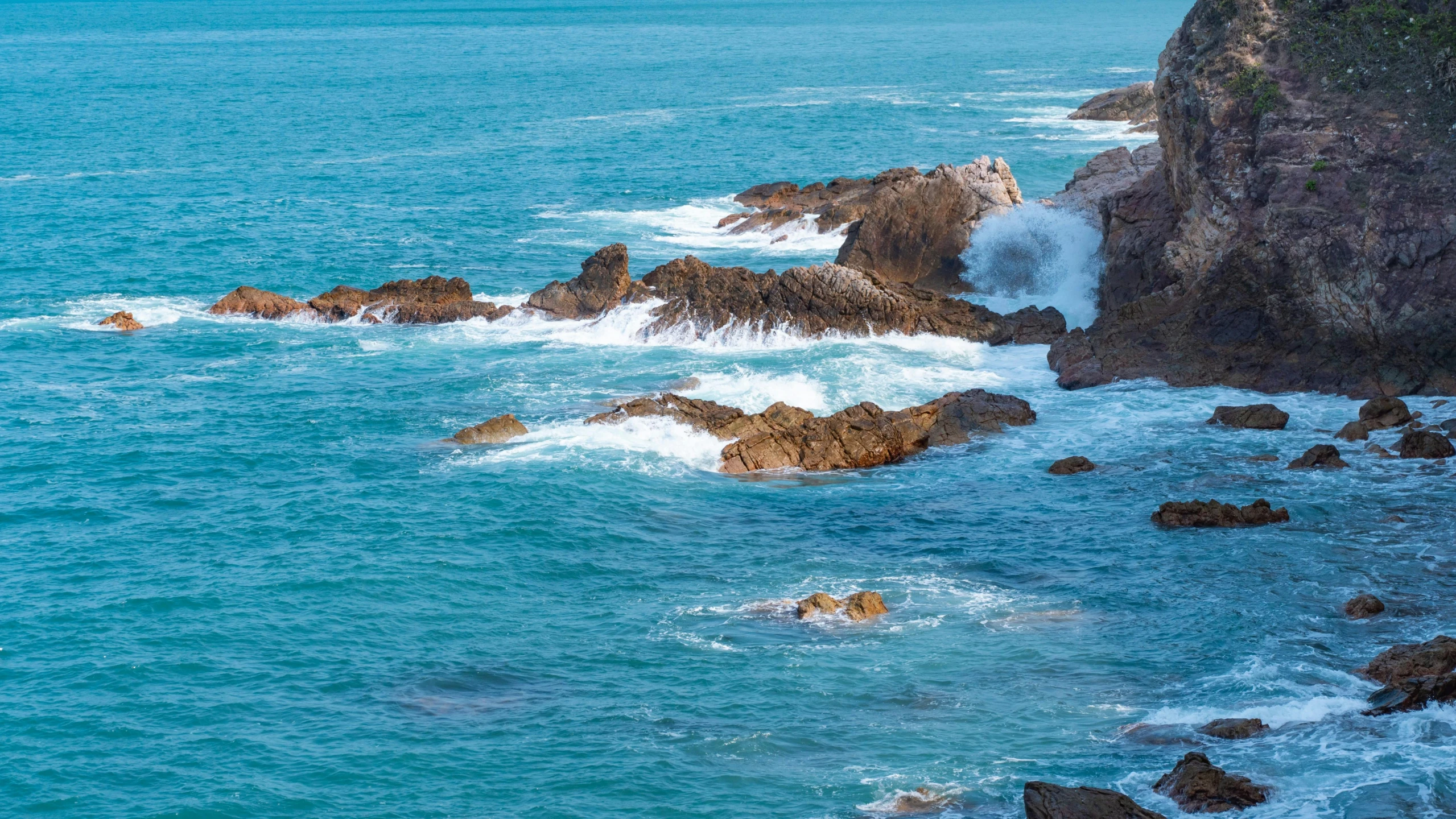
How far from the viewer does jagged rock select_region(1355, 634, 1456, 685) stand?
24.4 m

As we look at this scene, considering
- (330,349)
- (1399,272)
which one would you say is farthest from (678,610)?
(330,349)

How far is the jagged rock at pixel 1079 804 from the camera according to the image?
20625mm

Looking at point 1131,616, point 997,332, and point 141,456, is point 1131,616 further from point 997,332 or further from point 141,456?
point 141,456

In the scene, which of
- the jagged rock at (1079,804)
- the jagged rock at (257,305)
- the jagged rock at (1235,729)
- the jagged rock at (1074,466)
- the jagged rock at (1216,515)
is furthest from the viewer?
the jagged rock at (257,305)

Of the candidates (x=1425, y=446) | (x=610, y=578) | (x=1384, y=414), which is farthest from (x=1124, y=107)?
(x=610, y=578)

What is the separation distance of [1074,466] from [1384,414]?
8.77m

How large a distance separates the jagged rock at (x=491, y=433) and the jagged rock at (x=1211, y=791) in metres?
24.5

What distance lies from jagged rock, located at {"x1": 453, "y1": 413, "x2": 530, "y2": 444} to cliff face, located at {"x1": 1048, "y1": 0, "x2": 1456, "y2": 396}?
17.4 meters

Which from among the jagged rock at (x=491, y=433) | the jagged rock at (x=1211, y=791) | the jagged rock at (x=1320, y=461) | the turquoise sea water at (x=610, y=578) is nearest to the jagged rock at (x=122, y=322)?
the turquoise sea water at (x=610, y=578)

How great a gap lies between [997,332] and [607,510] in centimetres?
1875

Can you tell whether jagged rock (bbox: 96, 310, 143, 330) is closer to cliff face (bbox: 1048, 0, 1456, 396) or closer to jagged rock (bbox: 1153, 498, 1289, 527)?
cliff face (bbox: 1048, 0, 1456, 396)

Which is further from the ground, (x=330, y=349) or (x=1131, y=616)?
(x=330, y=349)

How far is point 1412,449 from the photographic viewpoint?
35.5 metres

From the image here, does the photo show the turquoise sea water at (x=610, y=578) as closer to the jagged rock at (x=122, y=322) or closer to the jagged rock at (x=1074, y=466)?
the jagged rock at (x=1074, y=466)
